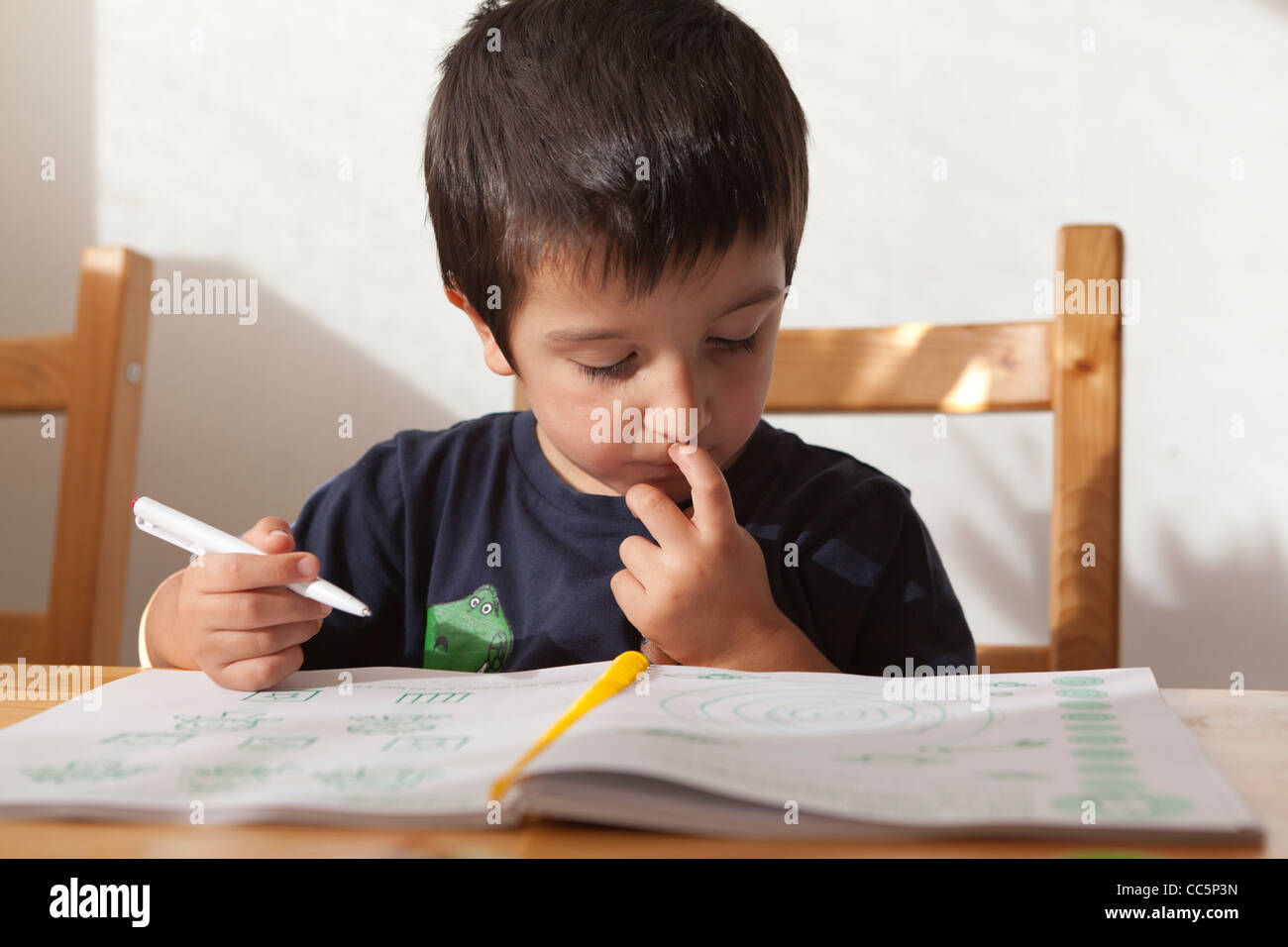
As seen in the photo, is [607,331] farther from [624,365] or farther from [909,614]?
[909,614]

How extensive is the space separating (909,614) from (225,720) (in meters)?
0.42

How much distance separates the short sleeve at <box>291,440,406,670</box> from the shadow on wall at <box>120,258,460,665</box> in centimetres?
59

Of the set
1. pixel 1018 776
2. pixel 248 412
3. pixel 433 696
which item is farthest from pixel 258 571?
pixel 248 412

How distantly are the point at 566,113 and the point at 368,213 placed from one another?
82 cm

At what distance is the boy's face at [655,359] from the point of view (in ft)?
1.79

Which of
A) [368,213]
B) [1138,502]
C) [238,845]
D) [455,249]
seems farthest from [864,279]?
[238,845]

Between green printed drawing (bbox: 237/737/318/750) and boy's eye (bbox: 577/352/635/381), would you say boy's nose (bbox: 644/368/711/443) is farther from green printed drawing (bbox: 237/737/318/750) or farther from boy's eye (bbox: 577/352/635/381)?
green printed drawing (bbox: 237/737/318/750)

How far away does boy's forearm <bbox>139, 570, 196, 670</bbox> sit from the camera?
559 mm

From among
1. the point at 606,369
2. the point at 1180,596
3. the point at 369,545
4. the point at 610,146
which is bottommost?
the point at 1180,596

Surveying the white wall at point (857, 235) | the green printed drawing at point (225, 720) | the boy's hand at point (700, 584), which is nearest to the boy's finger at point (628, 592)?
the boy's hand at point (700, 584)

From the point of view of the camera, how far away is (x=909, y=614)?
659 mm

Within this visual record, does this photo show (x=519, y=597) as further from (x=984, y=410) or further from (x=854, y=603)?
(x=984, y=410)

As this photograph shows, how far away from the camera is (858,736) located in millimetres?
346

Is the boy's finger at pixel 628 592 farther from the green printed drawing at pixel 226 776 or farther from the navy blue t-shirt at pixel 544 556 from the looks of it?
the green printed drawing at pixel 226 776
